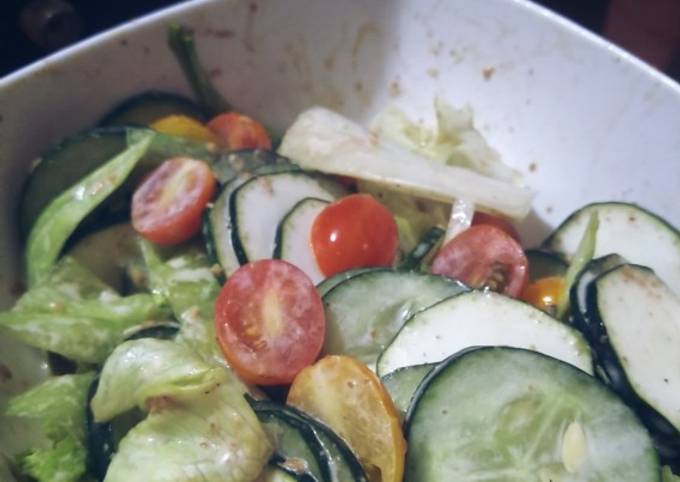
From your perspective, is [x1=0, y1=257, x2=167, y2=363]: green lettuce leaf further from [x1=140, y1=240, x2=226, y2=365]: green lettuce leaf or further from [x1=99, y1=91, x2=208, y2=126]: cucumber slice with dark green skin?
[x1=99, y1=91, x2=208, y2=126]: cucumber slice with dark green skin

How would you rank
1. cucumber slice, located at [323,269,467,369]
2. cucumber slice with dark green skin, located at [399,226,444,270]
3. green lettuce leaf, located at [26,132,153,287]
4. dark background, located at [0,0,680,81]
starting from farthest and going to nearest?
dark background, located at [0,0,680,81] → cucumber slice with dark green skin, located at [399,226,444,270] → green lettuce leaf, located at [26,132,153,287] → cucumber slice, located at [323,269,467,369]

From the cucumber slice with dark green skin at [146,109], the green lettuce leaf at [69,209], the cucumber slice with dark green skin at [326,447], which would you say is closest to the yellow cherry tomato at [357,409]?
the cucumber slice with dark green skin at [326,447]

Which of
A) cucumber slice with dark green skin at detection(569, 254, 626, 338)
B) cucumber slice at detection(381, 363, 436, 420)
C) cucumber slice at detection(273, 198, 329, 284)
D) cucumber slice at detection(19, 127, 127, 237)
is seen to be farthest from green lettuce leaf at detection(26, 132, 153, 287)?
cucumber slice with dark green skin at detection(569, 254, 626, 338)

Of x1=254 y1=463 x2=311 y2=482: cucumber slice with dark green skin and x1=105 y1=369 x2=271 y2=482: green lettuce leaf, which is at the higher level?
x1=105 y1=369 x2=271 y2=482: green lettuce leaf

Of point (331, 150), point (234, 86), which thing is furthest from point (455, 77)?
point (234, 86)

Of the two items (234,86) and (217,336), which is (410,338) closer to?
(217,336)

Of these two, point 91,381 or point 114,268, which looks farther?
point 114,268
